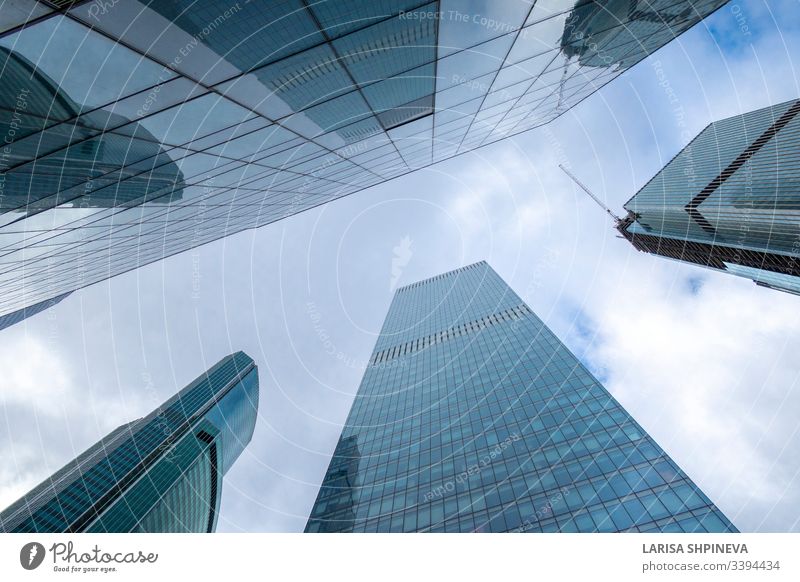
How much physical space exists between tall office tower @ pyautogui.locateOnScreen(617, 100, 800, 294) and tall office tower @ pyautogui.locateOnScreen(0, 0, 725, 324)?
99.1 metres

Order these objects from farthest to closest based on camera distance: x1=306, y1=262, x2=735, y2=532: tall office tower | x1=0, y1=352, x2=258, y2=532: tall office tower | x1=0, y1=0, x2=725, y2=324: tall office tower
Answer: x1=0, y1=352, x2=258, y2=532: tall office tower → x1=306, y1=262, x2=735, y2=532: tall office tower → x1=0, y1=0, x2=725, y2=324: tall office tower

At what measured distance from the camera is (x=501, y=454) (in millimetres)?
56156

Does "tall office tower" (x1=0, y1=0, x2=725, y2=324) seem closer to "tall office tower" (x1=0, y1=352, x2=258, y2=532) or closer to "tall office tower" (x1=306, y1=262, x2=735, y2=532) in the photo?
"tall office tower" (x1=306, y1=262, x2=735, y2=532)

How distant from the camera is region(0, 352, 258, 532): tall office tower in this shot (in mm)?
90688

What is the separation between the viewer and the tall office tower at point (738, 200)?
279 ft

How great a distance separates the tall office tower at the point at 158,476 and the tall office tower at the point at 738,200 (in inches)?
6579

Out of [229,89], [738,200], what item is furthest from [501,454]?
[738,200]

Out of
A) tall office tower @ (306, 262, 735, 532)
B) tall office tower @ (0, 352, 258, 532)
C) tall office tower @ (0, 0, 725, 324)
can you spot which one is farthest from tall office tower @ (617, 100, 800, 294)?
tall office tower @ (0, 352, 258, 532)

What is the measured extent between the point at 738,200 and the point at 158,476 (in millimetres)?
170477

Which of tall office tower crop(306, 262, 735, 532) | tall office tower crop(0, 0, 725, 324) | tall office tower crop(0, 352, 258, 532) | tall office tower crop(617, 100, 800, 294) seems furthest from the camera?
tall office tower crop(0, 352, 258, 532)

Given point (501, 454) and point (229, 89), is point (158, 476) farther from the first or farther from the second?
point (229, 89)
